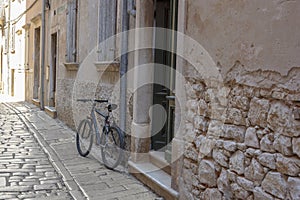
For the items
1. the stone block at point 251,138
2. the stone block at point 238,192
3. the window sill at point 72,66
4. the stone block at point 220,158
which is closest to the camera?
the stone block at point 251,138

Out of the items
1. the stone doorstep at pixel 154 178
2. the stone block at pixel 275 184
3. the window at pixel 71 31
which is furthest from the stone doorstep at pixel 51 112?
the stone block at pixel 275 184

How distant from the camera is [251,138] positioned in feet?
10.2

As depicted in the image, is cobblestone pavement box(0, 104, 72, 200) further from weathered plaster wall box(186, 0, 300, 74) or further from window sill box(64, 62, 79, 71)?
weathered plaster wall box(186, 0, 300, 74)

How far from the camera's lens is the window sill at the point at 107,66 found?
6617 mm

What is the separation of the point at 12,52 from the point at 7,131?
13.5 meters

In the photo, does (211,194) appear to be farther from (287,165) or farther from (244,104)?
(287,165)

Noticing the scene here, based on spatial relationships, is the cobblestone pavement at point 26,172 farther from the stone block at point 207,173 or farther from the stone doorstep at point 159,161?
the stone block at point 207,173

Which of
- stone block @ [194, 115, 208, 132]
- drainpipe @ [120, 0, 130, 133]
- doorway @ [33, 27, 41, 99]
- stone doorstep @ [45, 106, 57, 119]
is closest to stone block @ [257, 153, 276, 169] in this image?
stone block @ [194, 115, 208, 132]

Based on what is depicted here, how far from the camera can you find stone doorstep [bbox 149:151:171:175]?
524cm

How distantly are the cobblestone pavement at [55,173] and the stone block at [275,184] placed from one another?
204 cm

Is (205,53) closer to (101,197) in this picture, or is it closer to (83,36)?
(101,197)

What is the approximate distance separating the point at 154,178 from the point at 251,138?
2.13m

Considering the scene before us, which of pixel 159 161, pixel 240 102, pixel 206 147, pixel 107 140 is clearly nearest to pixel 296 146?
pixel 240 102

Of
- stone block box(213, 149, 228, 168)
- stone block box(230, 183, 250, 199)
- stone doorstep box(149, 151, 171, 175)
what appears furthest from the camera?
stone doorstep box(149, 151, 171, 175)
